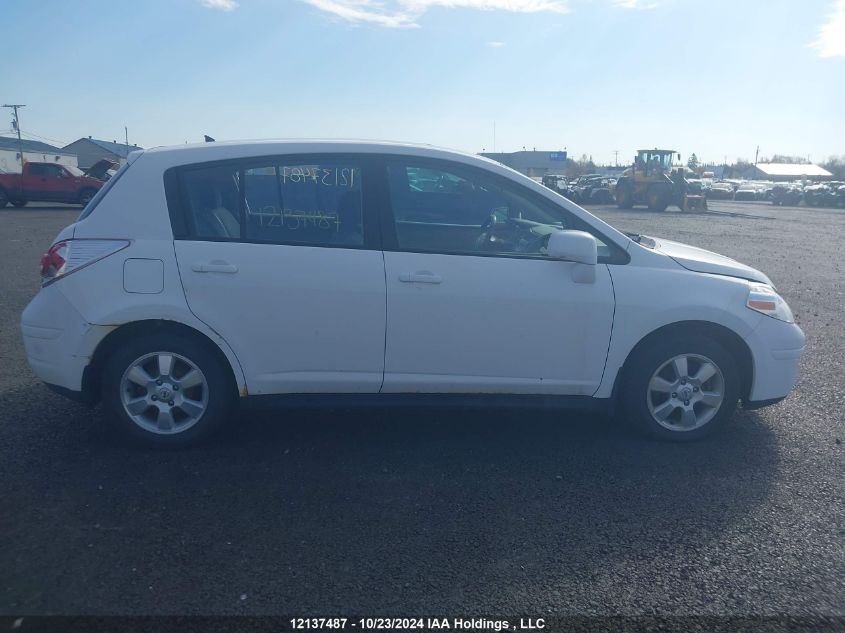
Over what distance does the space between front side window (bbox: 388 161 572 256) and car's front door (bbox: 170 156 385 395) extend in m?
0.27

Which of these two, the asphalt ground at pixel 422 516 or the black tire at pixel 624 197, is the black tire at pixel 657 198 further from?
the asphalt ground at pixel 422 516

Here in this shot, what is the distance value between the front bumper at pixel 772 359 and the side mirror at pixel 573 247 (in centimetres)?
125

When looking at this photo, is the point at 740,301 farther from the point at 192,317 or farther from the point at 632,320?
the point at 192,317

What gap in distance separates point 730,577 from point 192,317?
318 cm

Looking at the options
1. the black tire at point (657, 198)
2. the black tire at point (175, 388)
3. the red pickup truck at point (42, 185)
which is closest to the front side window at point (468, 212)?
the black tire at point (175, 388)

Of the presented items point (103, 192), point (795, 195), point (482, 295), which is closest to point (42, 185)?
point (103, 192)

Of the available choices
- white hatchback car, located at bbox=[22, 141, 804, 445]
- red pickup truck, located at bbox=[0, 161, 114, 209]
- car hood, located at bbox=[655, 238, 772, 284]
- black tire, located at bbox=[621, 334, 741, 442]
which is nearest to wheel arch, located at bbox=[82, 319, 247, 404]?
white hatchback car, located at bbox=[22, 141, 804, 445]

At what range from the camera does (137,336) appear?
453cm

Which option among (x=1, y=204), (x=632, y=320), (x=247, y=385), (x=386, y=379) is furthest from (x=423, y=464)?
(x=1, y=204)

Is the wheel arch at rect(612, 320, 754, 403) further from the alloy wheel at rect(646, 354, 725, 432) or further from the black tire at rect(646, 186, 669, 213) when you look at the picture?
the black tire at rect(646, 186, 669, 213)

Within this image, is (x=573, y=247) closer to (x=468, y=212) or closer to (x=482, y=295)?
(x=482, y=295)

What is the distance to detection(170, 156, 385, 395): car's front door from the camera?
4.47m

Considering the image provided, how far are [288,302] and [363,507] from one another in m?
1.32

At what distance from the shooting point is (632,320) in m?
4.66
